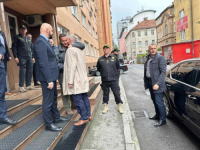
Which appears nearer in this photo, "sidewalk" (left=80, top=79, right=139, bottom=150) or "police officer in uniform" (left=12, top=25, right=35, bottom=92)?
"sidewalk" (left=80, top=79, right=139, bottom=150)

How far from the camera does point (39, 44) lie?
2.68 meters

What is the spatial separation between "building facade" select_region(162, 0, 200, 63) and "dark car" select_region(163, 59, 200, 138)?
73.9ft

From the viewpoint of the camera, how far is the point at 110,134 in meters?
3.35

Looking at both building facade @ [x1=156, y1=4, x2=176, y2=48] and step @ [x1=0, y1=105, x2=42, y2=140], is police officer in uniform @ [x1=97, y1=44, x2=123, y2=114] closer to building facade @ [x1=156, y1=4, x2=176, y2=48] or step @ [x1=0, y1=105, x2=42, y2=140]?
step @ [x1=0, y1=105, x2=42, y2=140]

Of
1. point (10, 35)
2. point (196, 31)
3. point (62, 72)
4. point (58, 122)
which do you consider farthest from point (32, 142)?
point (196, 31)

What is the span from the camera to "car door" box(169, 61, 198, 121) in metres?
3.09

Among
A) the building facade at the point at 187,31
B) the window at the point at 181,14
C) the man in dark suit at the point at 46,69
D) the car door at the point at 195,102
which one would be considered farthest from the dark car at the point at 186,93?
Result: the window at the point at 181,14

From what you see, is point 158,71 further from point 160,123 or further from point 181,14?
point 181,14

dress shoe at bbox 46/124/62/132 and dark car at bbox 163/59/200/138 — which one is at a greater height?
dark car at bbox 163/59/200/138

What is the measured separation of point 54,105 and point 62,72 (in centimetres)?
79

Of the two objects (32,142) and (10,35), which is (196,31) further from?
(32,142)

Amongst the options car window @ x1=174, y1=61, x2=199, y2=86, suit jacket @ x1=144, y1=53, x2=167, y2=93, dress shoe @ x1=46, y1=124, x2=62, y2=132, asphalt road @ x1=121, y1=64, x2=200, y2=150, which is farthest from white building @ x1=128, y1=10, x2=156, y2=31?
dress shoe @ x1=46, y1=124, x2=62, y2=132

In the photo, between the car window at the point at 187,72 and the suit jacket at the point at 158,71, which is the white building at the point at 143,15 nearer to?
the car window at the point at 187,72

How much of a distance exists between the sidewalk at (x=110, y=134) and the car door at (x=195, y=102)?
107 centimetres
